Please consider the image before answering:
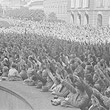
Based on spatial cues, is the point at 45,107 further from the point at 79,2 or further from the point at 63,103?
the point at 79,2

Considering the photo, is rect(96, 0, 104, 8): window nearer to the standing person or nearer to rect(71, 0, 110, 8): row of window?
rect(71, 0, 110, 8): row of window

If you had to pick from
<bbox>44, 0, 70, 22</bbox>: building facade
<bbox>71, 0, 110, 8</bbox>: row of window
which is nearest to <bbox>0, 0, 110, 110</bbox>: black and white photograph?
<bbox>71, 0, 110, 8</bbox>: row of window

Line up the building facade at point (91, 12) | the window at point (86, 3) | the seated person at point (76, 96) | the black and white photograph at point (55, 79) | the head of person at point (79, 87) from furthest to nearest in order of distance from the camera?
the window at point (86, 3), the building facade at point (91, 12), the black and white photograph at point (55, 79), the seated person at point (76, 96), the head of person at point (79, 87)

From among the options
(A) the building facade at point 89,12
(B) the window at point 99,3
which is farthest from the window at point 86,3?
(B) the window at point 99,3

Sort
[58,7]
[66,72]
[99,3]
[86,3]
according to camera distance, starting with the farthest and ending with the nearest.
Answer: [58,7], [86,3], [99,3], [66,72]

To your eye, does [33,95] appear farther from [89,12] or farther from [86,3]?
[86,3]

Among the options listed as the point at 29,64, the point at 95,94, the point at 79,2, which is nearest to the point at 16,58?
the point at 29,64

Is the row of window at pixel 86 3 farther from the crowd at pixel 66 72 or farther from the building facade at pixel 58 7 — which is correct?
the crowd at pixel 66 72

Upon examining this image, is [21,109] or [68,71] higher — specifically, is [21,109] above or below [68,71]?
below

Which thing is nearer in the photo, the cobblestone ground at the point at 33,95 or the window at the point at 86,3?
the cobblestone ground at the point at 33,95

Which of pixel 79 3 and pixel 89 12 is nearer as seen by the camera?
pixel 89 12

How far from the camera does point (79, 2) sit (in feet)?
203

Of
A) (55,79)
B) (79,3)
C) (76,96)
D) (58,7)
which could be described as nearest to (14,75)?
(55,79)

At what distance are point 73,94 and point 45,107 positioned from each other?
867 millimetres
